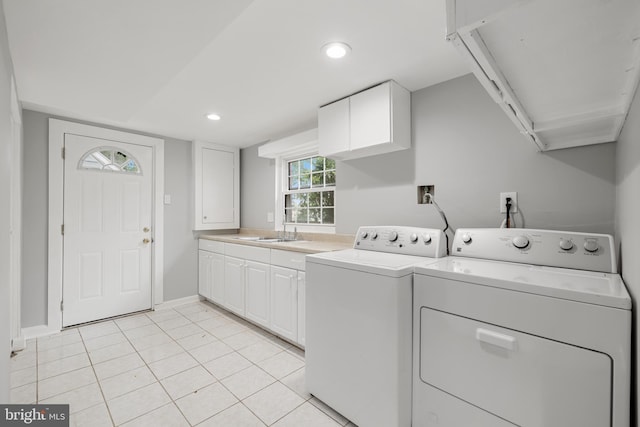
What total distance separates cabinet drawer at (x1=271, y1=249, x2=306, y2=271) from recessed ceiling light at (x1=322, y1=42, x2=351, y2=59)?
4.69 ft

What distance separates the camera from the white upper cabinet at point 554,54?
23.9 inches

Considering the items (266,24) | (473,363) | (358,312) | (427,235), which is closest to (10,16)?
(266,24)

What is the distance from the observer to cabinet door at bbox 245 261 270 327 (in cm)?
264

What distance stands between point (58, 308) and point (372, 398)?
3.17 metres

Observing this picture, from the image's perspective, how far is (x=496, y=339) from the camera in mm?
1122

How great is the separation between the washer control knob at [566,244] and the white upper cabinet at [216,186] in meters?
3.66

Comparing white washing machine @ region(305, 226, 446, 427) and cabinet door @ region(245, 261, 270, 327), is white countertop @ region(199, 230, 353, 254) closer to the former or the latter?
cabinet door @ region(245, 261, 270, 327)

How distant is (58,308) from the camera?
9.14 ft

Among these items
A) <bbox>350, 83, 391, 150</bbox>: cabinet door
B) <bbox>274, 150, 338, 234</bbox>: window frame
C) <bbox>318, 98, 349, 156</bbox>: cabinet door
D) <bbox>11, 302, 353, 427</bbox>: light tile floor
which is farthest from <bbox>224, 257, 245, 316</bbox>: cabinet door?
Answer: <bbox>350, 83, 391, 150</bbox>: cabinet door

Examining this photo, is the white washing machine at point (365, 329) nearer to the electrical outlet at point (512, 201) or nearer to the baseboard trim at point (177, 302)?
the electrical outlet at point (512, 201)

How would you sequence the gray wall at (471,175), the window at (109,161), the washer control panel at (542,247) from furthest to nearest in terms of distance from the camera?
the window at (109,161), the gray wall at (471,175), the washer control panel at (542,247)

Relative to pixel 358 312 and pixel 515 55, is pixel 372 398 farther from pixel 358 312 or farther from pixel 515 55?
pixel 515 55

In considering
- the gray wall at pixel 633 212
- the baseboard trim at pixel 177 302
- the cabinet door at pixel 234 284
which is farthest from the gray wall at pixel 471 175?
the baseboard trim at pixel 177 302

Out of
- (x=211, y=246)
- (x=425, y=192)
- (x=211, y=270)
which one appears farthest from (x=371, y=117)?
(x=211, y=270)
